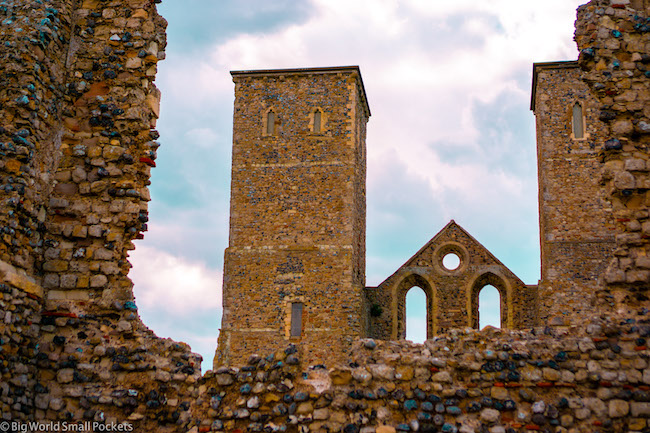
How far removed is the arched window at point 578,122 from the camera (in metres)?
25.1

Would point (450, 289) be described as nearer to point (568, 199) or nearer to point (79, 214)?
point (568, 199)

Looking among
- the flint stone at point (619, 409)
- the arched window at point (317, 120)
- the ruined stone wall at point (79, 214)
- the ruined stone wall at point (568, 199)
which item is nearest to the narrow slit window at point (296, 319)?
the arched window at point (317, 120)

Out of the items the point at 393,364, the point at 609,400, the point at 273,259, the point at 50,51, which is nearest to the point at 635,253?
the point at 609,400

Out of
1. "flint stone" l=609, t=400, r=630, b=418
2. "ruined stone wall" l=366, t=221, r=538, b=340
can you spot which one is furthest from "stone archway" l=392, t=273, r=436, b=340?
"flint stone" l=609, t=400, r=630, b=418

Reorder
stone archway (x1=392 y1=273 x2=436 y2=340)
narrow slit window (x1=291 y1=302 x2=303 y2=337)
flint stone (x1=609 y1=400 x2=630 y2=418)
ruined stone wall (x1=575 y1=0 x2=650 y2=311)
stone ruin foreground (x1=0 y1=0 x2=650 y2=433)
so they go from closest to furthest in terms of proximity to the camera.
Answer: flint stone (x1=609 y1=400 x2=630 y2=418) → stone ruin foreground (x1=0 y1=0 x2=650 y2=433) → ruined stone wall (x1=575 y1=0 x2=650 y2=311) → narrow slit window (x1=291 y1=302 x2=303 y2=337) → stone archway (x1=392 y1=273 x2=436 y2=340)

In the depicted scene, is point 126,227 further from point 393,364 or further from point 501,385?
point 501,385

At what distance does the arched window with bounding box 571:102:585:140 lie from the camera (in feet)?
82.4

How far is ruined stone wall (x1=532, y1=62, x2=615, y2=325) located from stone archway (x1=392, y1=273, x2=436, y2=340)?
3.38 metres

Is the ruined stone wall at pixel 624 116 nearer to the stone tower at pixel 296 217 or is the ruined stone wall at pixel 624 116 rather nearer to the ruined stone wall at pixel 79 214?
the ruined stone wall at pixel 79 214

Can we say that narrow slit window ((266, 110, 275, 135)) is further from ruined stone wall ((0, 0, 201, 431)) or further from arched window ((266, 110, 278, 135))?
ruined stone wall ((0, 0, 201, 431))

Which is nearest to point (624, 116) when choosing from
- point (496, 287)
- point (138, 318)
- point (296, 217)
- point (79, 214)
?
point (138, 318)

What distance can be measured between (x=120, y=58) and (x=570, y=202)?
62.7 ft

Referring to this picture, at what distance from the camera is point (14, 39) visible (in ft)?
24.0

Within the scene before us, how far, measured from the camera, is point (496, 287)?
81.8 ft
